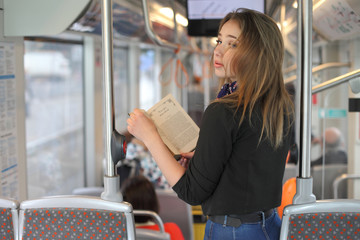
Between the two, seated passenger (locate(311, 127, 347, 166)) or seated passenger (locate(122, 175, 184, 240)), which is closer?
seated passenger (locate(122, 175, 184, 240))

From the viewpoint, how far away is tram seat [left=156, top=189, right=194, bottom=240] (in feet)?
12.0

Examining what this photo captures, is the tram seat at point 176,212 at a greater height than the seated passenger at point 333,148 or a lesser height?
lesser

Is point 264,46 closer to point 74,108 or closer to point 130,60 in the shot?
point 74,108

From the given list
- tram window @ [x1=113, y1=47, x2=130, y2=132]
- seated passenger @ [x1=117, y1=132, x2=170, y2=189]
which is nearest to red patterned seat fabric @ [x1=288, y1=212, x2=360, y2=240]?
seated passenger @ [x1=117, y1=132, x2=170, y2=189]

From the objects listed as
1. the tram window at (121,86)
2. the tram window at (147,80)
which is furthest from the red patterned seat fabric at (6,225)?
the tram window at (147,80)

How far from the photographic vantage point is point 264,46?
1.54 m

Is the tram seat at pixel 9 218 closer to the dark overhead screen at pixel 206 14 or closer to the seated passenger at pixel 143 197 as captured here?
the seated passenger at pixel 143 197

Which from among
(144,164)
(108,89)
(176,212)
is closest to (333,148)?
(176,212)

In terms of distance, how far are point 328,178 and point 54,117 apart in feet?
9.47

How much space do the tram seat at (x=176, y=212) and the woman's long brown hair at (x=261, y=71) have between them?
2.19 meters

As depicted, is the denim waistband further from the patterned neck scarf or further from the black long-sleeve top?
the patterned neck scarf

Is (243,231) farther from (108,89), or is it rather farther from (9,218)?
(9,218)

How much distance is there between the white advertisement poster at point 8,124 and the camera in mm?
2389

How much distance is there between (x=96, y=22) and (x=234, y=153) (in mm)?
1969
